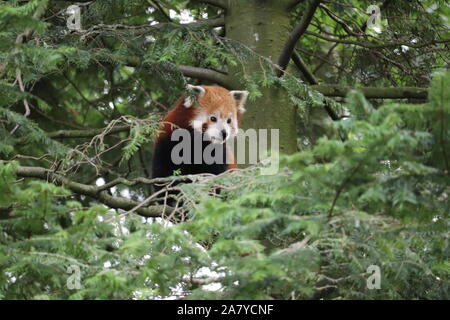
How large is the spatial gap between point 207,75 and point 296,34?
1065 mm

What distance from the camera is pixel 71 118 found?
312 inches

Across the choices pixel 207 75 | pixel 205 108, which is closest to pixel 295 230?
pixel 207 75

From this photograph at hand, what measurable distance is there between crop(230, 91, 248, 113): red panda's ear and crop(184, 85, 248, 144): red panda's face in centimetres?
9

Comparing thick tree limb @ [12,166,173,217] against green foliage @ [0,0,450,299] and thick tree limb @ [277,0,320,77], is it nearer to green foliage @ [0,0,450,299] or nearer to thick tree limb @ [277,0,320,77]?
green foliage @ [0,0,450,299]

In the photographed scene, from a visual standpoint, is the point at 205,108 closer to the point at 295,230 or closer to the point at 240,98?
the point at 240,98

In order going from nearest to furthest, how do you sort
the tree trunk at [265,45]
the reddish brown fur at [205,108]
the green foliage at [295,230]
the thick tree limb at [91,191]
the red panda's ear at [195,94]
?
1. the green foliage at [295,230]
2. the thick tree limb at [91,191]
3. the tree trunk at [265,45]
4. the red panda's ear at [195,94]
5. the reddish brown fur at [205,108]

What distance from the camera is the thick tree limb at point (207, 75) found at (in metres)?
5.91

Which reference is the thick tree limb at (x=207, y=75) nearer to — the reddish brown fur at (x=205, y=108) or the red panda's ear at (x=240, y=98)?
the red panda's ear at (x=240, y=98)

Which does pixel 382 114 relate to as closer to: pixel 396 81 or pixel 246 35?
pixel 246 35

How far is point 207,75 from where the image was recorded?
19.9 ft

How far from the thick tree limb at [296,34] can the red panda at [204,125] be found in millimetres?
985

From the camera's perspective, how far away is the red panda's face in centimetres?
664

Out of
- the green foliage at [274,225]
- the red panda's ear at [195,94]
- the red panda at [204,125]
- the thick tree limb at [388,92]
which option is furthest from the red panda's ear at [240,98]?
the green foliage at [274,225]

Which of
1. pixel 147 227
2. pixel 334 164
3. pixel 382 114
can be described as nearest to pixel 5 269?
pixel 147 227
